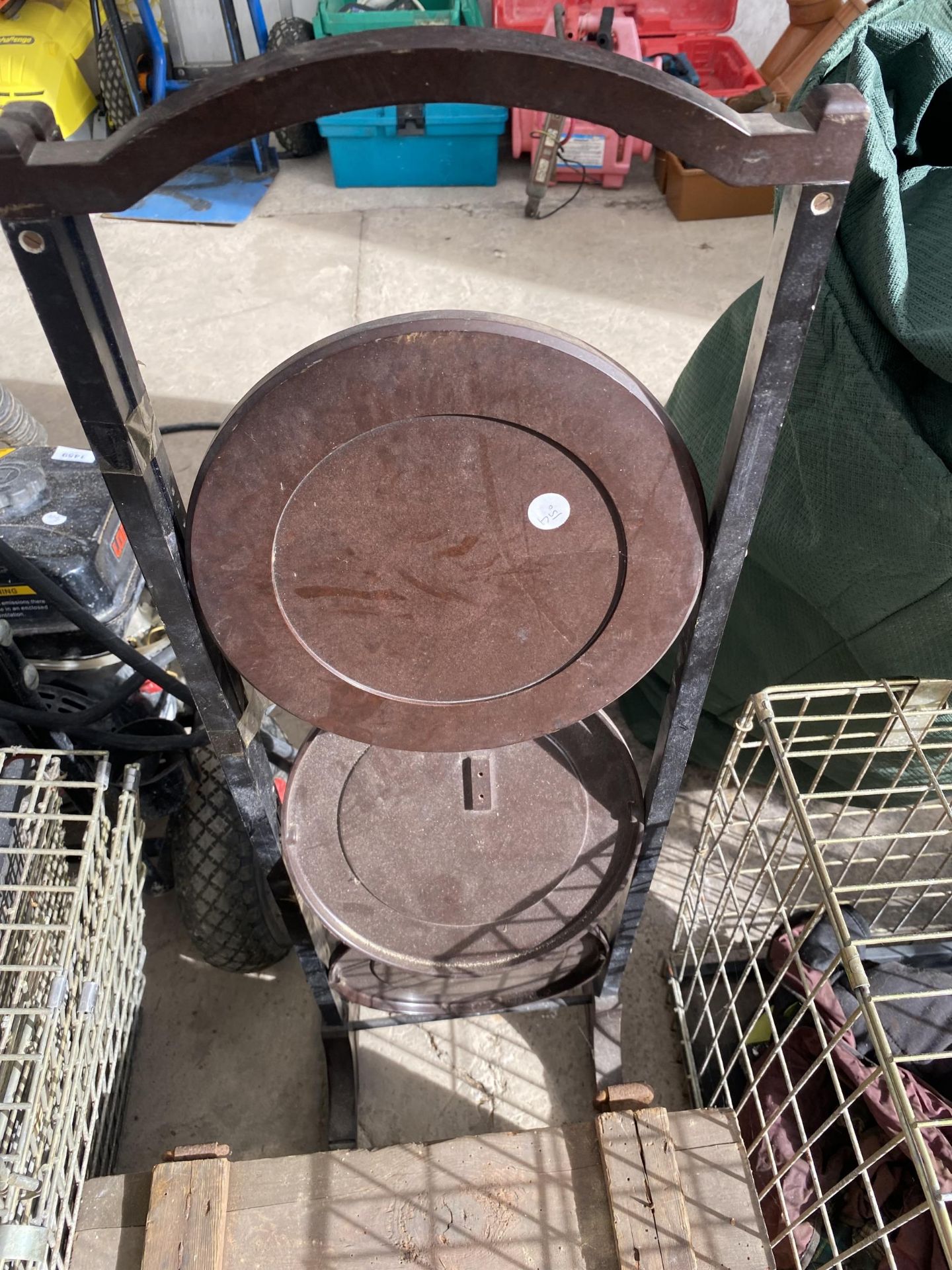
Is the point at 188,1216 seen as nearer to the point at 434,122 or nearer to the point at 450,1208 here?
the point at 450,1208

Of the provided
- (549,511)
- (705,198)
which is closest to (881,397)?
(549,511)

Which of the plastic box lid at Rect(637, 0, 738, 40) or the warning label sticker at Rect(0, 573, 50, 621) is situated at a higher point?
the plastic box lid at Rect(637, 0, 738, 40)

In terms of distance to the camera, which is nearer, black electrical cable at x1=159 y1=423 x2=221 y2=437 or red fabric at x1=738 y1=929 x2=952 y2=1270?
red fabric at x1=738 y1=929 x2=952 y2=1270

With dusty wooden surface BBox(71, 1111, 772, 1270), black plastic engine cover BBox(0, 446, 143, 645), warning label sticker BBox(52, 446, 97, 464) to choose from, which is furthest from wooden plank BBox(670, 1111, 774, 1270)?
warning label sticker BBox(52, 446, 97, 464)

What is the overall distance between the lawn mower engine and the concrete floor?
389mm

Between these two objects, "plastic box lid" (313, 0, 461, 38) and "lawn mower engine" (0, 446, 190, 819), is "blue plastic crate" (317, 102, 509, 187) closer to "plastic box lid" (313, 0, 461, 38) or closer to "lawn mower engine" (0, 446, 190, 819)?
"plastic box lid" (313, 0, 461, 38)

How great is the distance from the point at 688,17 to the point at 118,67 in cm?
240

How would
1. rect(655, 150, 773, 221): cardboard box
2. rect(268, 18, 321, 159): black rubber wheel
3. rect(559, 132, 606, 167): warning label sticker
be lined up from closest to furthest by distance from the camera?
rect(655, 150, 773, 221): cardboard box, rect(559, 132, 606, 167): warning label sticker, rect(268, 18, 321, 159): black rubber wheel

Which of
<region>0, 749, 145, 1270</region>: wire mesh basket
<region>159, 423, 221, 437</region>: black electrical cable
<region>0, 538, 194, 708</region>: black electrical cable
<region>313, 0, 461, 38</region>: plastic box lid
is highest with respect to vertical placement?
<region>313, 0, 461, 38</region>: plastic box lid

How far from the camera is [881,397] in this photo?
1.07m

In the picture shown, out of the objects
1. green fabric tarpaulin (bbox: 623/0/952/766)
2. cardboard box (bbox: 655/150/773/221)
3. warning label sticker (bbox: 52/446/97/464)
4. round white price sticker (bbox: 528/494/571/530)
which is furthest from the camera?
cardboard box (bbox: 655/150/773/221)

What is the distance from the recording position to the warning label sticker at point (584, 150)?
342cm

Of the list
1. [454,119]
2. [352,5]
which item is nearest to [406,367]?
[454,119]

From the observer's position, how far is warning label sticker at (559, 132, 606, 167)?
342 centimetres
